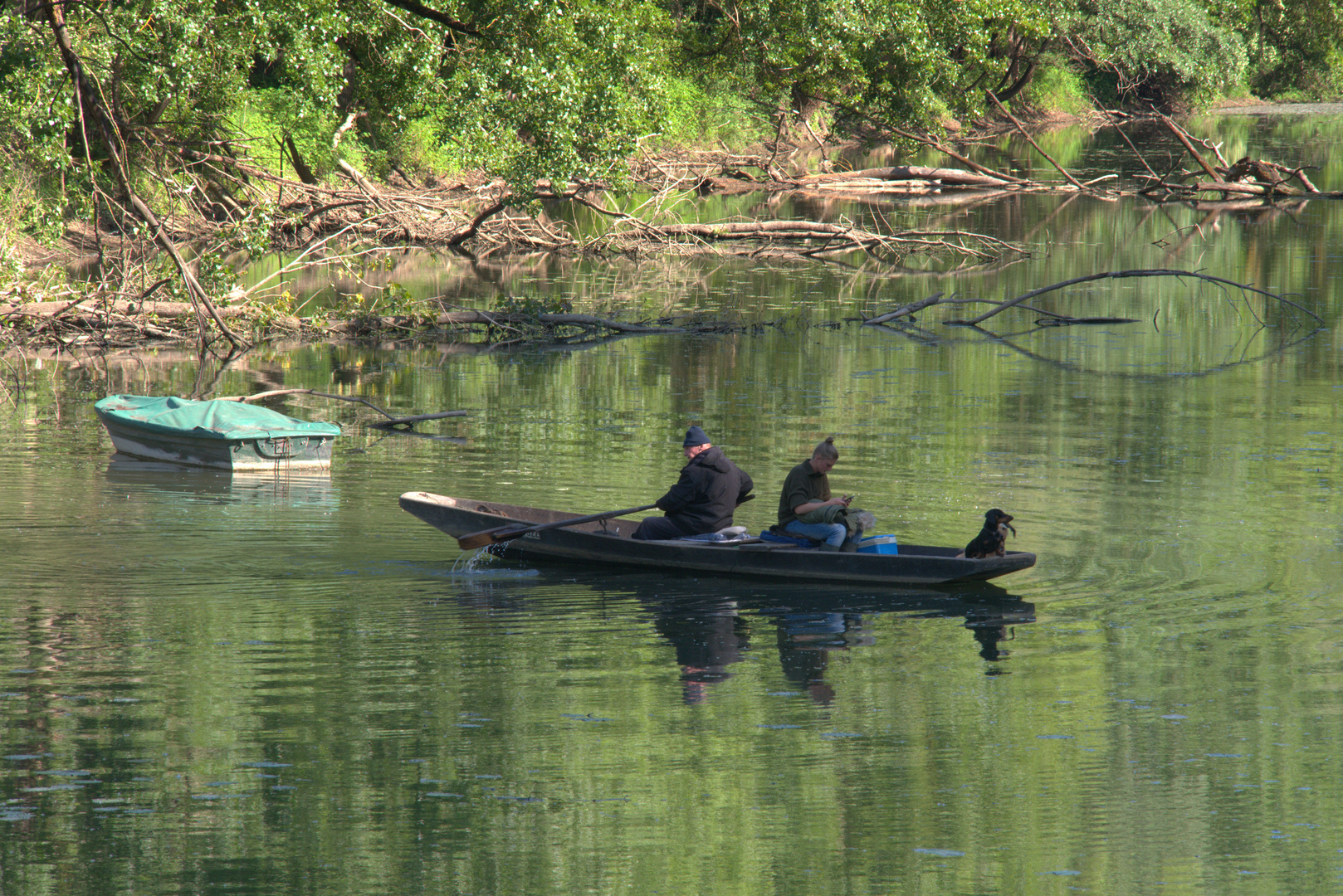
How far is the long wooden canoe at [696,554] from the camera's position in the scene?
40.0 feet

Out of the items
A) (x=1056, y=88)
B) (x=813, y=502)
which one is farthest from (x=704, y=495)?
(x=1056, y=88)

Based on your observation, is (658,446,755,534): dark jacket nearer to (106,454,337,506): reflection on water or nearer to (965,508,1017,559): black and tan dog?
(965,508,1017,559): black and tan dog

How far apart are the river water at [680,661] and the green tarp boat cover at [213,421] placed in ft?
1.77

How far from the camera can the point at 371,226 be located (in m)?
34.2

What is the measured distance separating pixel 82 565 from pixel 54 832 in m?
5.68

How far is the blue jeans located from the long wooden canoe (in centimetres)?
23

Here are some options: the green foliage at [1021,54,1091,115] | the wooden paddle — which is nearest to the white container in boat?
the wooden paddle

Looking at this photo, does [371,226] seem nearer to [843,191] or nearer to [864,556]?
[843,191]

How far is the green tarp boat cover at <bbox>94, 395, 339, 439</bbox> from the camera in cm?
1684

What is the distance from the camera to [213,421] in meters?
A: 16.9

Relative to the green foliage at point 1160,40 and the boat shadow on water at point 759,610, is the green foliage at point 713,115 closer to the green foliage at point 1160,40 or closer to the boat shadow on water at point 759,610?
the green foliage at point 1160,40

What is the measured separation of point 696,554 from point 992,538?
242cm

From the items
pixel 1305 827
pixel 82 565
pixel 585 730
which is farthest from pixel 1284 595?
pixel 82 565

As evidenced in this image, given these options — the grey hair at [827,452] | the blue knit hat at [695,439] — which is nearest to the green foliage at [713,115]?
the blue knit hat at [695,439]
